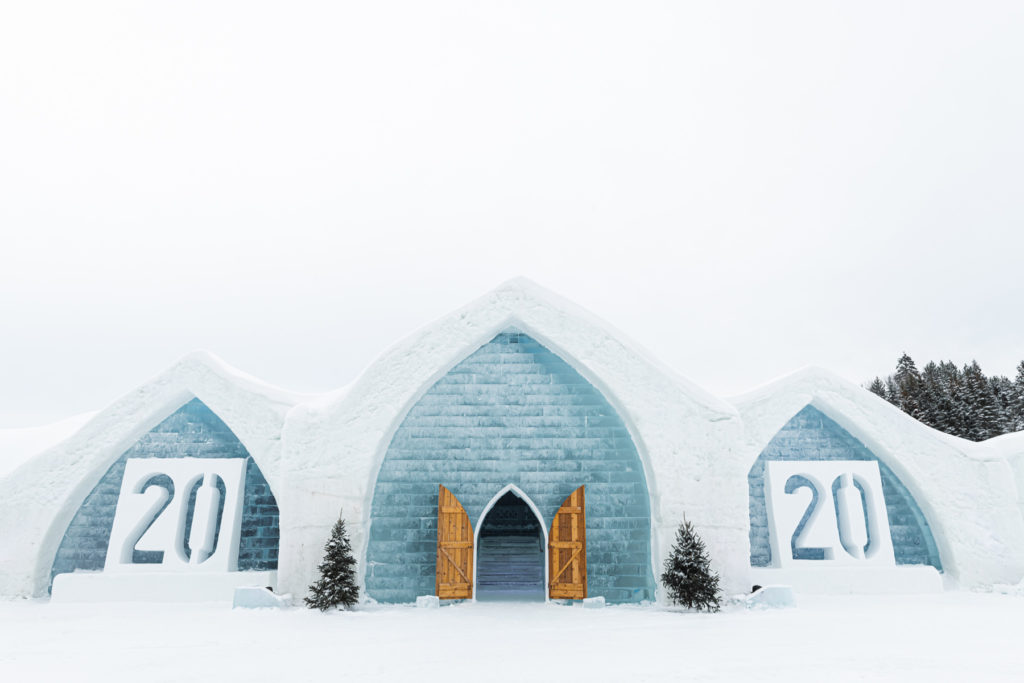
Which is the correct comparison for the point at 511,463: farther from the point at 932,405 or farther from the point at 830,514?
the point at 932,405

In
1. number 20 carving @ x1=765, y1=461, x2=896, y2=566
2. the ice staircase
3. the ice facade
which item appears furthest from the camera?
the ice staircase

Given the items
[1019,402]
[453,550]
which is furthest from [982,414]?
[453,550]

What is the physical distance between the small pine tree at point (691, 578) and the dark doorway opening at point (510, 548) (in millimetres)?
5896

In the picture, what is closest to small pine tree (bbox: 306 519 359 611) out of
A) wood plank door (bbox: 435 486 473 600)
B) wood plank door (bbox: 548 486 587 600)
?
wood plank door (bbox: 435 486 473 600)

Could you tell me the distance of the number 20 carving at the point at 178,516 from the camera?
11.5 meters

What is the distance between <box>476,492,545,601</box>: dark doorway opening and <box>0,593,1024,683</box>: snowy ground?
601 cm

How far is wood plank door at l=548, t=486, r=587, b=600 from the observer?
1103cm

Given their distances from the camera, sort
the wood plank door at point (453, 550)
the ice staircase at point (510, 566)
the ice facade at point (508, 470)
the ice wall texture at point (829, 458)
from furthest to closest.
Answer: the ice staircase at point (510, 566)
the ice wall texture at point (829, 458)
the ice facade at point (508, 470)
the wood plank door at point (453, 550)

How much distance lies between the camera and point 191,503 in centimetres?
1228

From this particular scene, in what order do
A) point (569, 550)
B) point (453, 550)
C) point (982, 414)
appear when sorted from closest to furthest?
point (453, 550), point (569, 550), point (982, 414)

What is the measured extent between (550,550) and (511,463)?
69.9 inches

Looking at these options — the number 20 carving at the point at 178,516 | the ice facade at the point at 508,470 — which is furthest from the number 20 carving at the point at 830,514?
the number 20 carving at the point at 178,516

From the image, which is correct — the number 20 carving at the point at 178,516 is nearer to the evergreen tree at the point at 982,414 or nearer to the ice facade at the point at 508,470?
the ice facade at the point at 508,470

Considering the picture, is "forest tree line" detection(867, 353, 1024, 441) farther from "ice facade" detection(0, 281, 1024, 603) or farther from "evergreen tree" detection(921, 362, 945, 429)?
"ice facade" detection(0, 281, 1024, 603)
